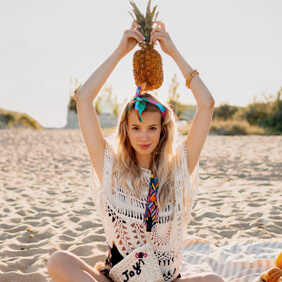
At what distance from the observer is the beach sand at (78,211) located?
3.45 metres

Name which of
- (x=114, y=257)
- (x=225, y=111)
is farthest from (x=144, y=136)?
(x=225, y=111)

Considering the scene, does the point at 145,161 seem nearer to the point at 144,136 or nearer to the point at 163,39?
the point at 144,136

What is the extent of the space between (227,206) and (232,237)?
4.13 ft

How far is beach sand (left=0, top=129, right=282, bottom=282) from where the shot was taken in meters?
3.45

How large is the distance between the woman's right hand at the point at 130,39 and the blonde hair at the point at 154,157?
35 cm

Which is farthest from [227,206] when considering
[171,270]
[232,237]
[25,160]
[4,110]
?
[4,110]

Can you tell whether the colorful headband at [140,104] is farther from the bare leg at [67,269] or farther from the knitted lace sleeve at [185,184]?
the bare leg at [67,269]

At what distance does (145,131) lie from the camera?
2.27 m

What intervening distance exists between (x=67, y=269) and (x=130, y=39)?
1.66 metres

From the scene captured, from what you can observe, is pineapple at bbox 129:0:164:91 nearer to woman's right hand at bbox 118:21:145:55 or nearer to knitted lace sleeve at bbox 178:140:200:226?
woman's right hand at bbox 118:21:145:55

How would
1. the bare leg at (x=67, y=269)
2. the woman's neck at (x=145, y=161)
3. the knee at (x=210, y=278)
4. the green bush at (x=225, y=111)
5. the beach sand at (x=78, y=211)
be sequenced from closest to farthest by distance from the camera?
1. the bare leg at (x=67, y=269)
2. the knee at (x=210, y=278)
3. the woman's neck at (x=145, y=161)
4. the beach sand at (x=78, y=211)
5. the green bush at (x=225, y=111)

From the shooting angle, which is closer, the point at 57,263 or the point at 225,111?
the point at 57,263

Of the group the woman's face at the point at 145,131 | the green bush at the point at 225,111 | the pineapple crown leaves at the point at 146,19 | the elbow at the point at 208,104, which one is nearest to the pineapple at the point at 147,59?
the pineapple crown leaves at the point at 146,19

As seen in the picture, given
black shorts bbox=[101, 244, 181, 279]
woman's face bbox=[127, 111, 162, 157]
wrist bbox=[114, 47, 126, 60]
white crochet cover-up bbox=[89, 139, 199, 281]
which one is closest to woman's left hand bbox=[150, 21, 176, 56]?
wrist bbox=[114, 47, 126, 60]
